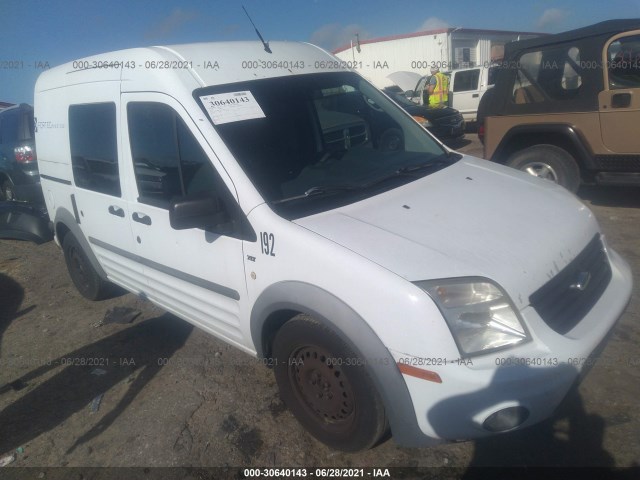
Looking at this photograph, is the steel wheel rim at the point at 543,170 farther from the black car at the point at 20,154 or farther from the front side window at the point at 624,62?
the black car at the point at 20,154

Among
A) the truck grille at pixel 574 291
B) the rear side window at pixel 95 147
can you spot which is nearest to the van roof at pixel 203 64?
the rear side window at pixel 95 147

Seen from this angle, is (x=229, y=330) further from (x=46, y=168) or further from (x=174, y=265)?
(x=46, y=168)

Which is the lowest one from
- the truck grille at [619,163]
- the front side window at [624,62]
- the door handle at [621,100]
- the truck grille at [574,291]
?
the truck grille at [574,291]

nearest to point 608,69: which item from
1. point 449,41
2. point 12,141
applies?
point 12,141

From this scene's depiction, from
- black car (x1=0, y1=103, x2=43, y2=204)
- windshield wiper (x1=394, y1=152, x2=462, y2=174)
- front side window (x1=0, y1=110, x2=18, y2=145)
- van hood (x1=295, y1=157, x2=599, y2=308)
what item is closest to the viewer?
van hood (x1=295, y1=157, x2=599, y2=308)

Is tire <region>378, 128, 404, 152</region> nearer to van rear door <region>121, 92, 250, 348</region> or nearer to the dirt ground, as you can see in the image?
the dirt ground

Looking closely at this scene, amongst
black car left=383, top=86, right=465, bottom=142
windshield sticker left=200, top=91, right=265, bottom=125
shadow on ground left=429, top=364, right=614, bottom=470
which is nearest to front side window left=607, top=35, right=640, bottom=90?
shadow on ground left=429, top=364, right=614, bottom=470

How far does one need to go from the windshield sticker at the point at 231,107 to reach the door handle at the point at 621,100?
13.6 ft

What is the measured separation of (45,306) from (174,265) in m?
2.64

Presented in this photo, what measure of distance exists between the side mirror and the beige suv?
4515 mm

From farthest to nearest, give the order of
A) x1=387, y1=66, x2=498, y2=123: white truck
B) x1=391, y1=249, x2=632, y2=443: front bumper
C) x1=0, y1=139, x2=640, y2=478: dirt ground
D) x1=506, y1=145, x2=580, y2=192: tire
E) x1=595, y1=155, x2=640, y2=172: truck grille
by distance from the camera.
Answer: x1=387, y1=66, x2=498, y2=123: white truck → x1=506, y1=145, x2=580, y2=192: tire → x1=595, y1=155, x2=640, y2=172: truck grille → x1=0, y1=139, x2=640, y2=478: dirt ground → x1=391, y1=249, x2=632, y2=443: front bumper

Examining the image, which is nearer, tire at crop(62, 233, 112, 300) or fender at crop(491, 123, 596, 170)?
tire at crop(62, 233, 112, 300)

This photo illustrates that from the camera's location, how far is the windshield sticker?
8.52ft

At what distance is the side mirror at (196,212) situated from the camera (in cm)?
234
